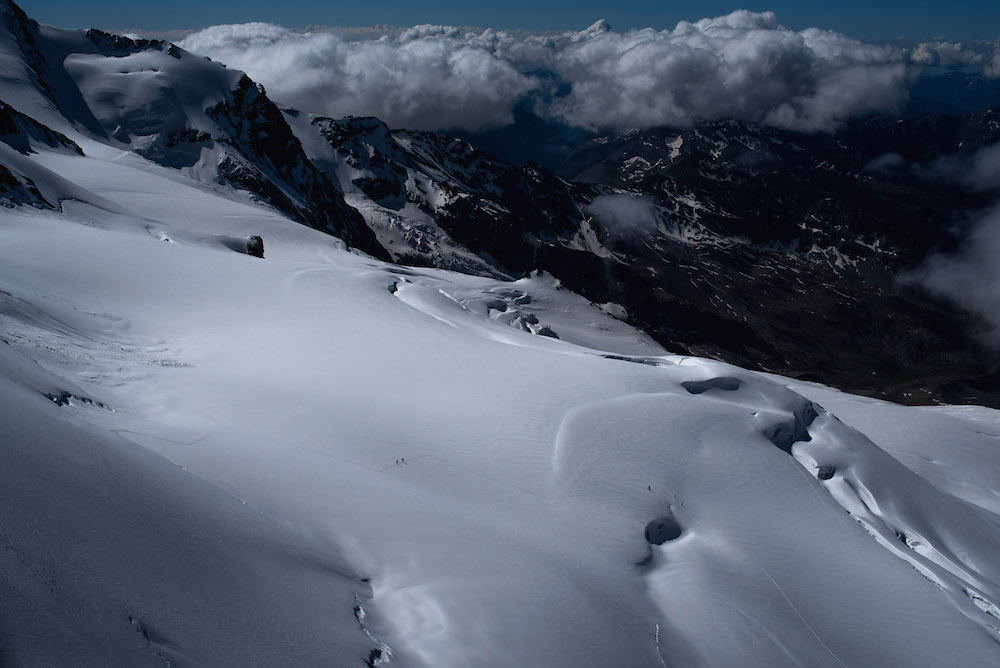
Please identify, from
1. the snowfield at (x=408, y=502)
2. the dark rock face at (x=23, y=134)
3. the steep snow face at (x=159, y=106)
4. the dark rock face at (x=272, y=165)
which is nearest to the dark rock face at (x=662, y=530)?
the snowfield at (x=408, y=502)

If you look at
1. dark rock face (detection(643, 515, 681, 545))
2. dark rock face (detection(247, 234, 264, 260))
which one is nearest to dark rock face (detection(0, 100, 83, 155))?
dark rock face (detection(247, 234, 264, 260))

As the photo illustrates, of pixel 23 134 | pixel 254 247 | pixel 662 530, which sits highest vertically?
pixel 23 134

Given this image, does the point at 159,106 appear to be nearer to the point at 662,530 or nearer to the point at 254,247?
the point at 254,247

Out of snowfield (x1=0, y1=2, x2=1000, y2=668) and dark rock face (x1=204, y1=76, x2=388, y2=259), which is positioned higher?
snowfield (x1=0, y1=2, x2=1000, y2=668)

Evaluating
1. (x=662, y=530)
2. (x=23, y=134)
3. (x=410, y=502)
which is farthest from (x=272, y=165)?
(x=662, y=530)

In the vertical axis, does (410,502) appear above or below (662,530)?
above

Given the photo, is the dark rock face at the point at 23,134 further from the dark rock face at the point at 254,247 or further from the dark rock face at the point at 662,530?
the dark rock face at the point at 662,530

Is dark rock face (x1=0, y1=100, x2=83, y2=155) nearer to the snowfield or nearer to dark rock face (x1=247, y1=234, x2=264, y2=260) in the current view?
dark rock face (x1=247, y1=234, x2=264, y2=260)

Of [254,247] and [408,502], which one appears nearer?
[408,502]
